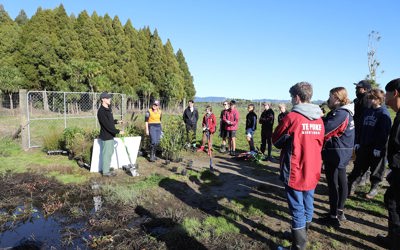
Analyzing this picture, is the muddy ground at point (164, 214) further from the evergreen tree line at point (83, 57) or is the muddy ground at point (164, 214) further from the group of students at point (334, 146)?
the evergreen tree line at point (83, 57)

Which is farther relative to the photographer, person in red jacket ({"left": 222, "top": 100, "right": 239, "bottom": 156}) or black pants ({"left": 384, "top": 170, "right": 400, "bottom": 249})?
person in red jacket ({"left": 222, "top": 100, "right": 239, "bottom": 156})

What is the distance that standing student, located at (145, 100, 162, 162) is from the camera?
8.45 m

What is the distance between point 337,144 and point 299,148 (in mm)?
1275

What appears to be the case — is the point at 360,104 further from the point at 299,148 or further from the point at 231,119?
the point at 231,119

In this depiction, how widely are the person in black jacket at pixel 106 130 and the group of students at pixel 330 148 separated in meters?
4.31

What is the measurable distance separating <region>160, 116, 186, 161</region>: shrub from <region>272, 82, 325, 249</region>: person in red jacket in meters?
5.65

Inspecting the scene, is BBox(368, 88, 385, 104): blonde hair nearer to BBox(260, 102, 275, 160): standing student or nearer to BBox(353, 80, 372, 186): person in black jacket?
BBox(353, 80, 372, 186): person in black jacket

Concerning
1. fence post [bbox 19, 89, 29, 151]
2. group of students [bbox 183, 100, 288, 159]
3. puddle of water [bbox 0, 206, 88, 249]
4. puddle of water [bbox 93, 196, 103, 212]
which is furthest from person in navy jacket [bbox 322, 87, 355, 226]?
fence post [bbox 19, 89, 29, 151]

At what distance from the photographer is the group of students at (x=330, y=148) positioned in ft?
9.52

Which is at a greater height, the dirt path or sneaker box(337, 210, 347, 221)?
sneaker box(337, 210, 347, 221)

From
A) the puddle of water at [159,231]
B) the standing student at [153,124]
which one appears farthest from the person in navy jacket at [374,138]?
the standing student at [153,124]

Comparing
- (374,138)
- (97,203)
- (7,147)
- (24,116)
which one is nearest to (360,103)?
(374,138)

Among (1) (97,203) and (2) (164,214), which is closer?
(2) (164,214)

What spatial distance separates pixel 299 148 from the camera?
3.22m
